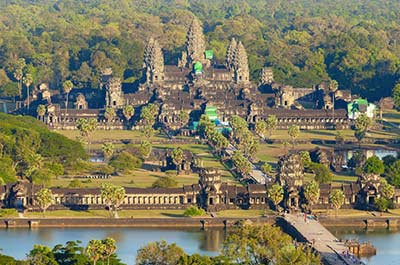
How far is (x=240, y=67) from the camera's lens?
472 feet

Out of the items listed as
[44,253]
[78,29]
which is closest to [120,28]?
[78,29]

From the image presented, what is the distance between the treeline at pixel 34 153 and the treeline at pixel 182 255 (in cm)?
2384

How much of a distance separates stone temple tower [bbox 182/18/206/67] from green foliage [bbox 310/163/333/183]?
Answer: 50321 millimetres

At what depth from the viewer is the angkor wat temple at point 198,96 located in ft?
417

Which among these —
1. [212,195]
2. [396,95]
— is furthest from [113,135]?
[212,195]

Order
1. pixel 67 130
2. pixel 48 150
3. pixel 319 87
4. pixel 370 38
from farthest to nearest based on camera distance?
1. pixel 370 38
2. pixel 319 87
3. pixel 67 130
4. pixel 48 150

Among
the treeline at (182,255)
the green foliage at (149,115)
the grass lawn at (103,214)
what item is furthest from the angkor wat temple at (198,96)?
the treeline at (182,255)

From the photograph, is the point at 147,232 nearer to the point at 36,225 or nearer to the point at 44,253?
the point at 36,225

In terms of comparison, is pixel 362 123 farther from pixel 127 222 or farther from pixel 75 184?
pixel 127 222

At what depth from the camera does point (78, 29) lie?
188 meters

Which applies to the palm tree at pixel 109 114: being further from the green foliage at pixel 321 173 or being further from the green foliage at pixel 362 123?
the green foliage at pixel 321 173

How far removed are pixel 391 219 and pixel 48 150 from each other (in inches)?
1074

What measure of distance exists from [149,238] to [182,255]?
43.9ft

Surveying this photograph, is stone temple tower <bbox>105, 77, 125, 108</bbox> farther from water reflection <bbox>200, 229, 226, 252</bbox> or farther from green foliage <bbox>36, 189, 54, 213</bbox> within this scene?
water reflection <bbox>200, 229, 226, 252</bbox>
